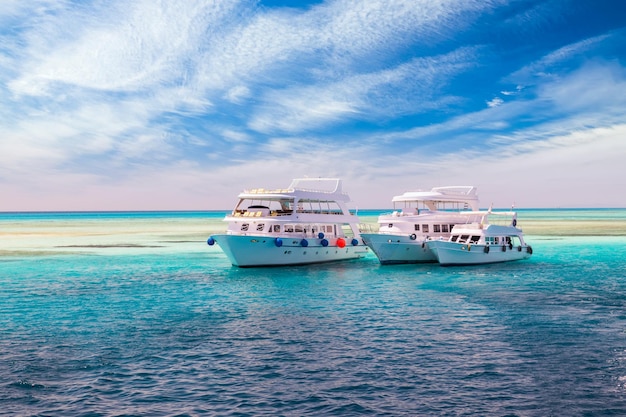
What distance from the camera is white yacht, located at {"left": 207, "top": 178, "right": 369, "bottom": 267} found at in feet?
165

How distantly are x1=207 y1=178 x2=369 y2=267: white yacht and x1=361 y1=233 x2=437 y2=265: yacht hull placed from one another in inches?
189

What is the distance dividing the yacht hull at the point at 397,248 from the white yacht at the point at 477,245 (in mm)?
1347

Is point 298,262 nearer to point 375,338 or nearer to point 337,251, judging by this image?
point 337,251

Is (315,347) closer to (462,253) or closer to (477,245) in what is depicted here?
(462,253)

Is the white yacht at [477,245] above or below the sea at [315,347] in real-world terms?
above

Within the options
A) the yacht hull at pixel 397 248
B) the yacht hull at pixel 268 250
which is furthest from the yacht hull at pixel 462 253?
the yacht hull at pixel 268 250

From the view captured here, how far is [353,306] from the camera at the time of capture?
102ft

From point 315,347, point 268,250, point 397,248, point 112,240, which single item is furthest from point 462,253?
point 112,240

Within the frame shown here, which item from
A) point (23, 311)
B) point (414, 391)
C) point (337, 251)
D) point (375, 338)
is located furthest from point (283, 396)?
point (337, 251)

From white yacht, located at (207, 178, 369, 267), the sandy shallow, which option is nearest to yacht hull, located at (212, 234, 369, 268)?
white yacht, located at (207, 178, 369, 267)

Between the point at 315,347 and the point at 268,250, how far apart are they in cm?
2949

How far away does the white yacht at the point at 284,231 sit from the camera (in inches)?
1983

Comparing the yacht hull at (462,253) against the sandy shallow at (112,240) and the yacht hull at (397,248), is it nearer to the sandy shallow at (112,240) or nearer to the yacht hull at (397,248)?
the yacht hull at (397,248)

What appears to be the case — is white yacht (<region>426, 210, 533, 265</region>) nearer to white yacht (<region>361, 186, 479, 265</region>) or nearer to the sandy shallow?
white yacht (<region>361, 186, 479, 265</region>)
